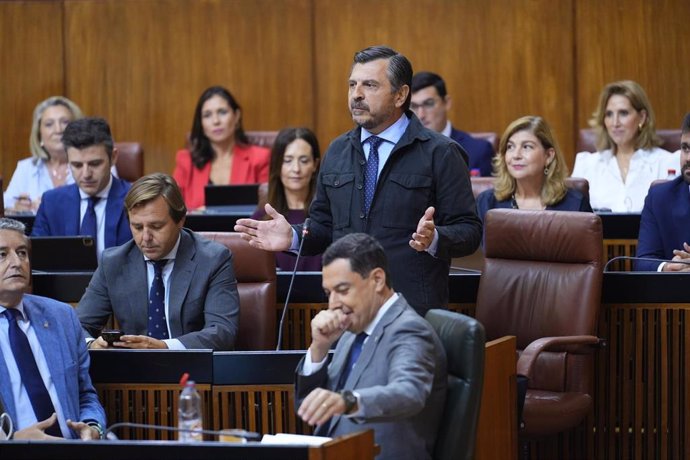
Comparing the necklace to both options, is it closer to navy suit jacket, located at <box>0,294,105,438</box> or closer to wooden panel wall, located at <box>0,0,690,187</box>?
navy suit jacket, located at <box>0,294,105,438</box>

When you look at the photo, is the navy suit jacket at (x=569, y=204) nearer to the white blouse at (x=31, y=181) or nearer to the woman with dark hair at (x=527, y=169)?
the woman with dark hair at (x=527, y=169)

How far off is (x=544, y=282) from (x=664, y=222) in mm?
693

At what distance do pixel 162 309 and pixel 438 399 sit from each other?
1314 millimetres

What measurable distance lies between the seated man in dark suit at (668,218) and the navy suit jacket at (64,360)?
83.4 inches

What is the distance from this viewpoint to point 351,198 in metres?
3.53

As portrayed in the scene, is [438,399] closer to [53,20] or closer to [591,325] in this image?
[591,325]

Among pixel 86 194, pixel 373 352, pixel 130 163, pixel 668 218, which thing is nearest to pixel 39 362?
pixel 373 352

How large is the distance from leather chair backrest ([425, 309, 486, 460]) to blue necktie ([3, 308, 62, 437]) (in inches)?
41.6

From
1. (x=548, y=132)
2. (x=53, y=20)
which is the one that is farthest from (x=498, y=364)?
(x=53, y=20)

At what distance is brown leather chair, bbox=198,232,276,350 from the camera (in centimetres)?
390

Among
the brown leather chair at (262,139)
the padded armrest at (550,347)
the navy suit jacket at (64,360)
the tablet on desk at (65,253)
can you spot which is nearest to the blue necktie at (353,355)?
the navy suit jacket at (64,360)

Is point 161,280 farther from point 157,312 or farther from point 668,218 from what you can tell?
point 668,218

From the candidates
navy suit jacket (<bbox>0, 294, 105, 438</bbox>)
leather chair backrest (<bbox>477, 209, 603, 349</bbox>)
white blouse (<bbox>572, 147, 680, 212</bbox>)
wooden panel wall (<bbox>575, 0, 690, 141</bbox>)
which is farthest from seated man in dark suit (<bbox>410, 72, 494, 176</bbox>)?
navy suit jacket (<bbox>0, 294, 105, 438</bbox>)

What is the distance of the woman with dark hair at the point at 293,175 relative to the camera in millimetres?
4883
